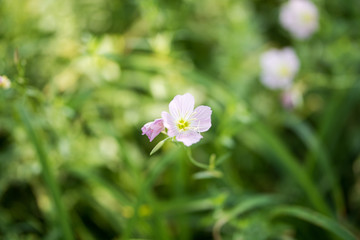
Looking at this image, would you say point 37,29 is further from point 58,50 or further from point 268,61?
point 268,61

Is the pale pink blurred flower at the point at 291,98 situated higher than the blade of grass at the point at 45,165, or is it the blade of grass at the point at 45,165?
the pale pink blurred flower at the point at 291,98

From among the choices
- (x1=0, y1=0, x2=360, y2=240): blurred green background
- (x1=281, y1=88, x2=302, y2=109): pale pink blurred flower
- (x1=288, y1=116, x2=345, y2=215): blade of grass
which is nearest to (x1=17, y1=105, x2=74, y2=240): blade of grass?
(x1=0, y1=0, x2=360, y2=240): blurred green background

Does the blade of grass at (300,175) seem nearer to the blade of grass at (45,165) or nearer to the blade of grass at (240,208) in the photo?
the blade of grass at (240,208)

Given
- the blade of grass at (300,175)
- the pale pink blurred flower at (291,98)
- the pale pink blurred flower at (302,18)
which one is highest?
the pale pink blurred flower at (302,18)

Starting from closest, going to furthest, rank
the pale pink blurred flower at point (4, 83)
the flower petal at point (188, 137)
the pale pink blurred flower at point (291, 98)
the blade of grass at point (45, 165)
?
the flower petal at point (188, 137) < the pale pink blurred flower at point (4, 83) < the blade of grass at point (45, 165) < the pale pink blurred flower at point (291, 98)

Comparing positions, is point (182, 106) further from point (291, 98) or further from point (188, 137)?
point (291, 98)

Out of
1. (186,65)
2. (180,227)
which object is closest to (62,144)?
(180,227)

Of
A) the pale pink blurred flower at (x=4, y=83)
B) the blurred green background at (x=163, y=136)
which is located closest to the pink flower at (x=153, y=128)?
the blurred green background at (x=163, y=136)

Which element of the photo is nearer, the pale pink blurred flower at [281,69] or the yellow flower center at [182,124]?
the yellow flower center at [182,124]
